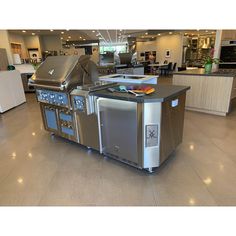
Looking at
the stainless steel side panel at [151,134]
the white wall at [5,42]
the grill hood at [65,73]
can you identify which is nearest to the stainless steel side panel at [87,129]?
the grill hood at [65,73]

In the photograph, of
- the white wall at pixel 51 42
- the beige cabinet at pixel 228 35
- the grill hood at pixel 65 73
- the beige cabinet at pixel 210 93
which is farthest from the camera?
the white wall at pixel 51 42

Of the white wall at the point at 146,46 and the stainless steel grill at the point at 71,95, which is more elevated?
the white wall at the point at 146,46

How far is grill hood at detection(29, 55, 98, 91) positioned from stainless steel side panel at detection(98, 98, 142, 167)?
0.56 metres

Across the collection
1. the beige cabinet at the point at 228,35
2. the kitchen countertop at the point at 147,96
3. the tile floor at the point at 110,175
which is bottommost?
the tile floor at the point at 110,175

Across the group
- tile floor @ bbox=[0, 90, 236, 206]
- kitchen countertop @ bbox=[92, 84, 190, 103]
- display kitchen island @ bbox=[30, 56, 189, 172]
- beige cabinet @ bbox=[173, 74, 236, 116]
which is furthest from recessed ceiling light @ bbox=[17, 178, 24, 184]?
beige cabinet @ bbox=[173, 74, 236, 116]

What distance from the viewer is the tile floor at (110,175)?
1.88 metres

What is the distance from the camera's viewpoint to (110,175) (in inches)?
89.4

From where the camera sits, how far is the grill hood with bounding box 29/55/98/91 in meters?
2.54

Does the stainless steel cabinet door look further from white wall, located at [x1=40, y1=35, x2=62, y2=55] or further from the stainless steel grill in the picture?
white wall, located at [x1=40, y1=35, x2=62, y2=55]

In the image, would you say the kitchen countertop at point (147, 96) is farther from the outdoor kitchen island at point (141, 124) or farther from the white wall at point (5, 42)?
the white wall at point (5, 42)
